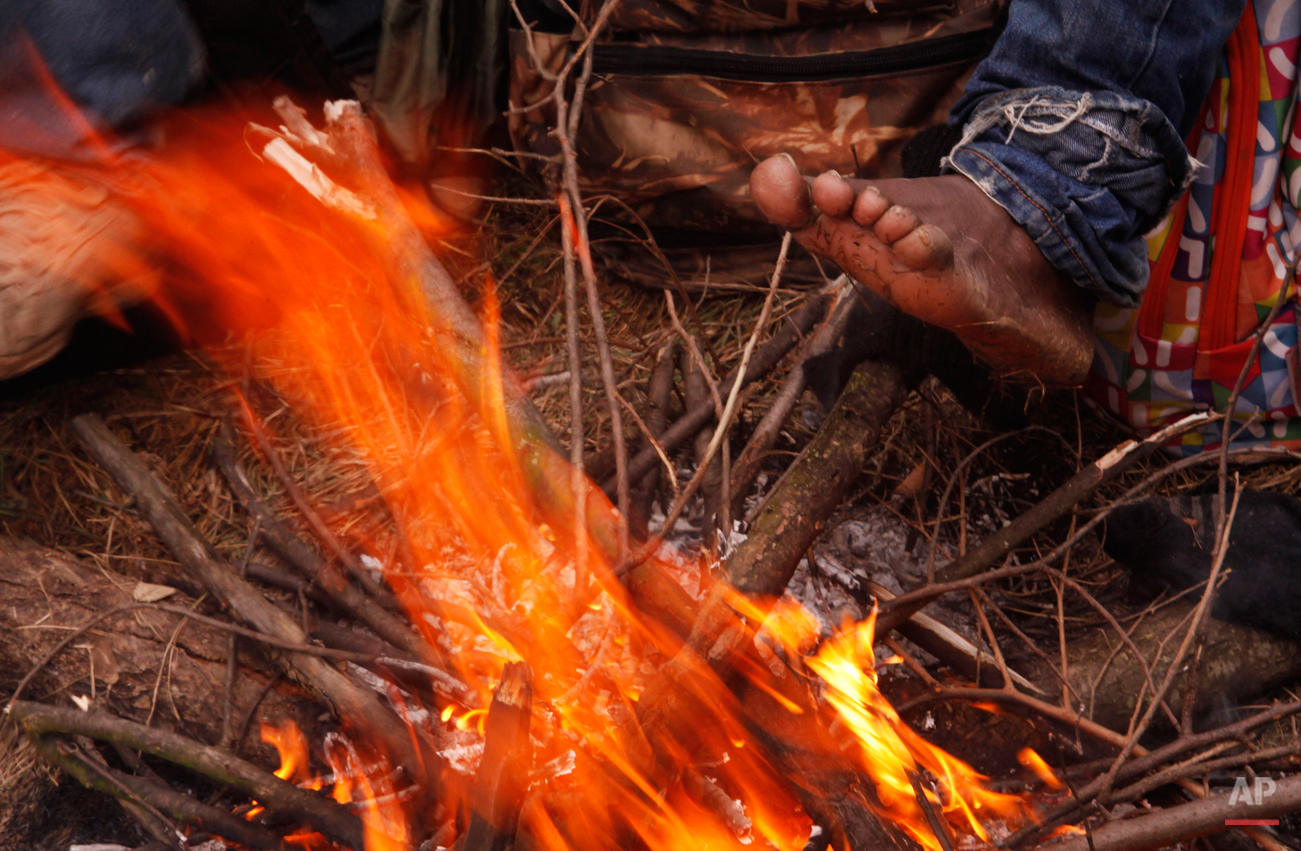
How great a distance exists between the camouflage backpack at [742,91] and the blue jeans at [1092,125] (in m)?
0.38

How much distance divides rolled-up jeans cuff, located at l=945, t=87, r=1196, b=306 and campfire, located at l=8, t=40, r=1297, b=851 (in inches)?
12.6

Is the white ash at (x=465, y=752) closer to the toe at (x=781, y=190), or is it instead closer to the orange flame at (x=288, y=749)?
the orange flame at (x=288, y=749)

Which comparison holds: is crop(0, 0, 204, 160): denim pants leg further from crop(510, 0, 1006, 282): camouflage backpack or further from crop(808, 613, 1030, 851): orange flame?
crop(808, 613, 1030, 851): orange flame

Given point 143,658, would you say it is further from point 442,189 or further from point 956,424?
point 956,424

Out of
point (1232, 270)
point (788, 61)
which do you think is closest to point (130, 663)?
point (788, 61)

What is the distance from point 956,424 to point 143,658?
168cm

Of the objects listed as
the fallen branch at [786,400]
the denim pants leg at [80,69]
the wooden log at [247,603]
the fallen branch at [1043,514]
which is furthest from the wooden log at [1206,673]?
the denim pants leg at [80,69]

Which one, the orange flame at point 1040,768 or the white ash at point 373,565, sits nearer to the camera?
the orange flame at point 1040,768

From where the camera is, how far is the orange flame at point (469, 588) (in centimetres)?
111

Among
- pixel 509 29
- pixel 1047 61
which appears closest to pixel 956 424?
pixel 1047 61

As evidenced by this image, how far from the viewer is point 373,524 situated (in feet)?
5.66

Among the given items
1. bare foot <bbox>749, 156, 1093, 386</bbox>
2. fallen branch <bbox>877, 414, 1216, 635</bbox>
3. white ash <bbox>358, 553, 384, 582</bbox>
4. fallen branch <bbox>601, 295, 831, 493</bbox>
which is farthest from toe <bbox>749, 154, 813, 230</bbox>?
white ash <bbox>358, 553, 384, 582</bbox>

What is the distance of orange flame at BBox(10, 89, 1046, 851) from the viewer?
3.66ft
